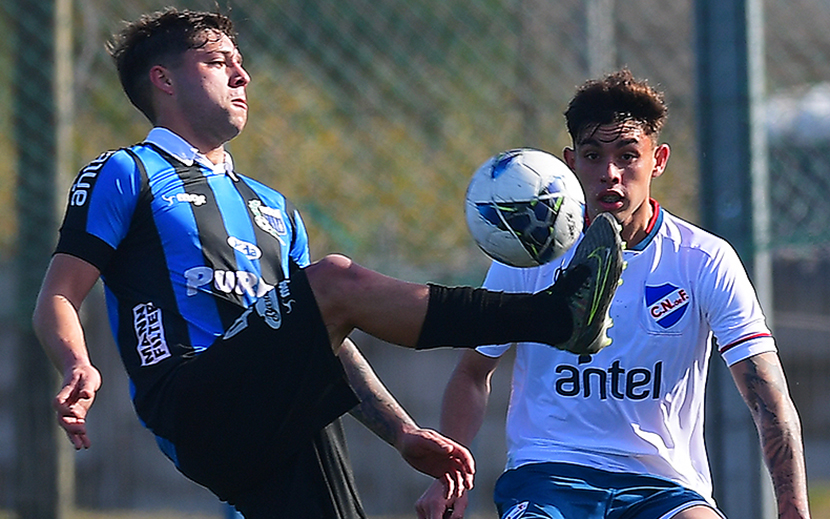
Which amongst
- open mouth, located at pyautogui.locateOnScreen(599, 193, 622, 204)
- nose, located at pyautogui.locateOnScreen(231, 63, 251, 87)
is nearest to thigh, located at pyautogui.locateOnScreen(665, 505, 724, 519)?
open mouth, located at pyautogui.locateOnScreen(599, 193, 622, 204)

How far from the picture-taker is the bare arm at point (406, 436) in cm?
341

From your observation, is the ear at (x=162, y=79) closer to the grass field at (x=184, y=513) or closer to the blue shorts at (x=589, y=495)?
the blue shorts at (x=589, y=495)

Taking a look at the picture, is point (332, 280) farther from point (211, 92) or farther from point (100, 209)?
point (211, 92)

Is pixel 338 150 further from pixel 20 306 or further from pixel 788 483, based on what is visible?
pixel 788 483

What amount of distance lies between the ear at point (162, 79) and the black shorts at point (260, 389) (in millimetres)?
1022

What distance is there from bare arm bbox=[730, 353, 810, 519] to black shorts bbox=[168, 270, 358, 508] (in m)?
1.17

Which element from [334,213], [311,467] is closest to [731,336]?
[311,467]

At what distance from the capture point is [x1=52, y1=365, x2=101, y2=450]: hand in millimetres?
3123

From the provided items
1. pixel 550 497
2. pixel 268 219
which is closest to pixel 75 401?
pixel 268 219

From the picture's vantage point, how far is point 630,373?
3727 millimetres

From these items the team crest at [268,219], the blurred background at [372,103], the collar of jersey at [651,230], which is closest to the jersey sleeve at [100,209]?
the team crest at [268,219]

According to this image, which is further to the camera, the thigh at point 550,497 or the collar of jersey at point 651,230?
the collar of jersey at point 651,230

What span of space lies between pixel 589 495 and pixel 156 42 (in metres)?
2.03

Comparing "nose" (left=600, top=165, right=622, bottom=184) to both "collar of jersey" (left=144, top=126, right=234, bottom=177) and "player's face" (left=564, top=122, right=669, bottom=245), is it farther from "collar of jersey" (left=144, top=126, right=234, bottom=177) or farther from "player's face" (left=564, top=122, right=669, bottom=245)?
"collar of jersey" (left=144, top=126, right=234, bottom=177)
